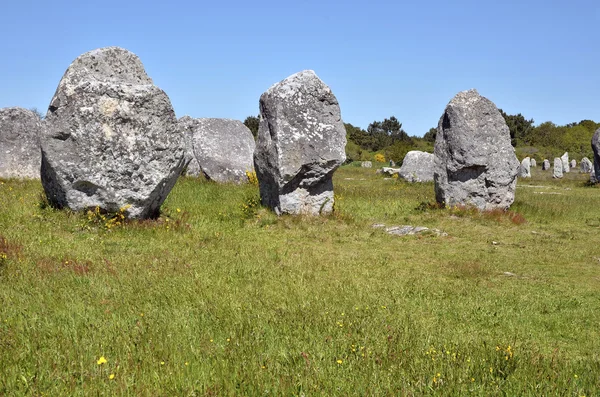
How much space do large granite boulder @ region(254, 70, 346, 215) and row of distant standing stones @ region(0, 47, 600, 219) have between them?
27mm

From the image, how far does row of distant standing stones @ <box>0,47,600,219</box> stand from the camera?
1230 centimetres

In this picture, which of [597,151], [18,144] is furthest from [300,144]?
[597,151]

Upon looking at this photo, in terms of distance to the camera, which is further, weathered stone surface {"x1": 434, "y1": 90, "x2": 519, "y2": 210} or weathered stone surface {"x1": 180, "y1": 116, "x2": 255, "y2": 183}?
weathered stone surface {"x1": 180, "y1": 116, "x2": 255, "y2": 183}

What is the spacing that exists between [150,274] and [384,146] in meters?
70.2

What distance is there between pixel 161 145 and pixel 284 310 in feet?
23.1

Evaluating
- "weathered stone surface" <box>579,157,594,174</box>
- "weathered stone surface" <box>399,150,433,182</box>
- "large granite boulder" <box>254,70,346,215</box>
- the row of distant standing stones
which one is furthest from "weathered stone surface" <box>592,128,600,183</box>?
"large granite boulder" <box>254,70,346,215</box>

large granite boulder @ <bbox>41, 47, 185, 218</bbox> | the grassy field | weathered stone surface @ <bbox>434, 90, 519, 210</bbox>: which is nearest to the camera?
the grassy field

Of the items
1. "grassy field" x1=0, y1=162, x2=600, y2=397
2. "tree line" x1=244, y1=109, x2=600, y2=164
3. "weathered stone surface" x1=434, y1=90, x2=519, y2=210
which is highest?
"tree line" x1=244, y1=109, x2=600, y2=164

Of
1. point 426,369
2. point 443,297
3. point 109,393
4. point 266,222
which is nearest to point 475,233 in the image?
point 266,222

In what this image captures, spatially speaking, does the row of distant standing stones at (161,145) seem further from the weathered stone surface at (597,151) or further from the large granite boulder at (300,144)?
the weathered stone surface at (597,151)

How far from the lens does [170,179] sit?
522 inches

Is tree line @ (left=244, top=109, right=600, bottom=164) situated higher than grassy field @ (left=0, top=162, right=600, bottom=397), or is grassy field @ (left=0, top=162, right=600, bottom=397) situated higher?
tree line @ (left=244, top=109, right=600, bottom=164)

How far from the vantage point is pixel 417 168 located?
3122 cm

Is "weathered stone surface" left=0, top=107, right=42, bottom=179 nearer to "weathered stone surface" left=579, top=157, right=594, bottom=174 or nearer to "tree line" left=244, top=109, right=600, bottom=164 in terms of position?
"weathered stone surface" left=579, top=157, right=594, bottom=174
